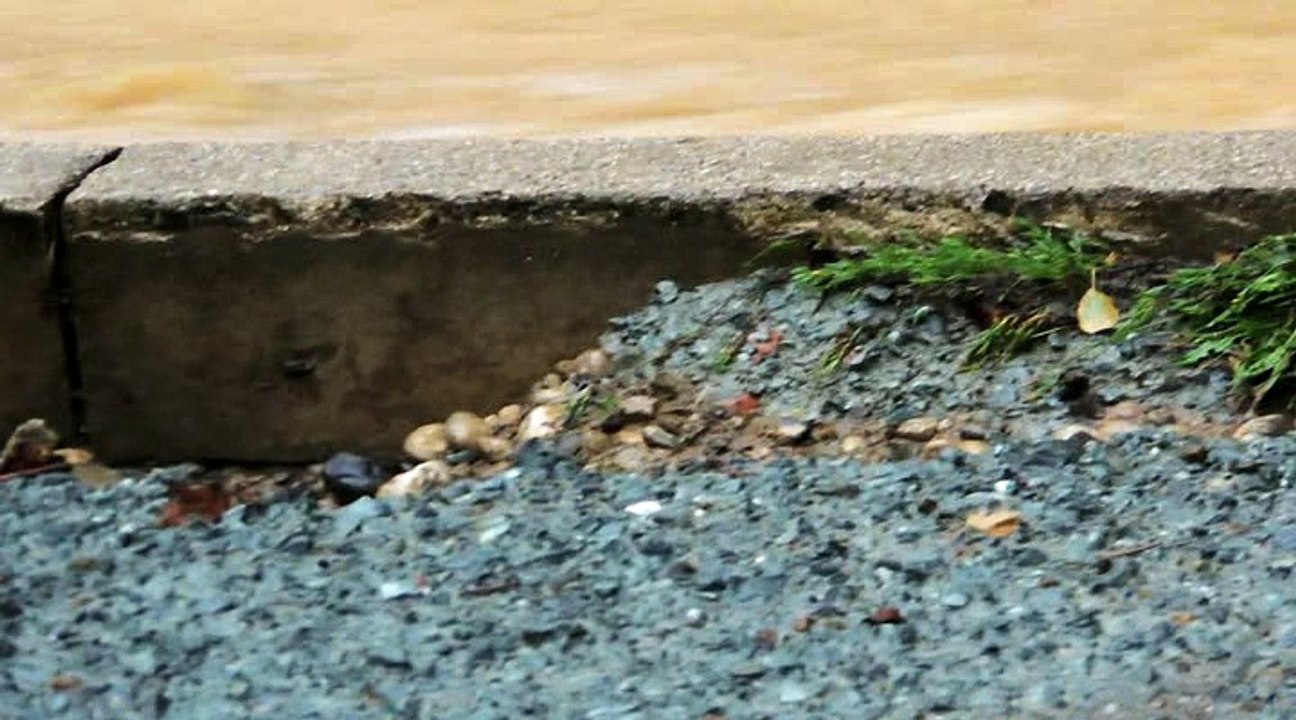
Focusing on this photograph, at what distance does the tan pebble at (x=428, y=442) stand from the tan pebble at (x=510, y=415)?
0.28 ft

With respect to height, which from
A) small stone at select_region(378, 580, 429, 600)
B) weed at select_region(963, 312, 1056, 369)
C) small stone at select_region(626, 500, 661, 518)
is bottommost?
small stone at select_region(378, 580, 429, 600)

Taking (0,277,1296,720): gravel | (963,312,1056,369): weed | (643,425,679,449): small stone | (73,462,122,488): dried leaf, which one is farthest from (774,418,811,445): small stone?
(73,462,122,488): dried leaf

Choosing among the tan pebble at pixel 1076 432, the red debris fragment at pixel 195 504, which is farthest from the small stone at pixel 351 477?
the tan pebble at pixel 1076 432

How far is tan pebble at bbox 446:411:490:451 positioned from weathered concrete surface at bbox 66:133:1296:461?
23 mm

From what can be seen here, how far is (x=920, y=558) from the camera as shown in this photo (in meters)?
1.95

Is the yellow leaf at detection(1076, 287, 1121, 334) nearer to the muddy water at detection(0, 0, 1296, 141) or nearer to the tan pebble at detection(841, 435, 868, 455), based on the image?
the tan pebble at detection(841, 435, 868, 455)

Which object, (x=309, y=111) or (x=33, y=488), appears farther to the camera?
(x=309, y=111)

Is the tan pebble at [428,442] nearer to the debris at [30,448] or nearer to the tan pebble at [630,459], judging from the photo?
the tan pebble at [630,459]

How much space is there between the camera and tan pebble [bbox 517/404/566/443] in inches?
94.5

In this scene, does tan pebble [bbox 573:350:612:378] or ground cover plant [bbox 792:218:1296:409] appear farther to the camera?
tan pebble [bbox 573:350:612:378]

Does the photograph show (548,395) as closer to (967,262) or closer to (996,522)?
(967,262)

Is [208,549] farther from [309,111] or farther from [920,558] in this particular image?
[309,111]

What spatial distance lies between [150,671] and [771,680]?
64 cm

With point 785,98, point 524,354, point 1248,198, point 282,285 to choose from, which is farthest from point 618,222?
point 785,98
